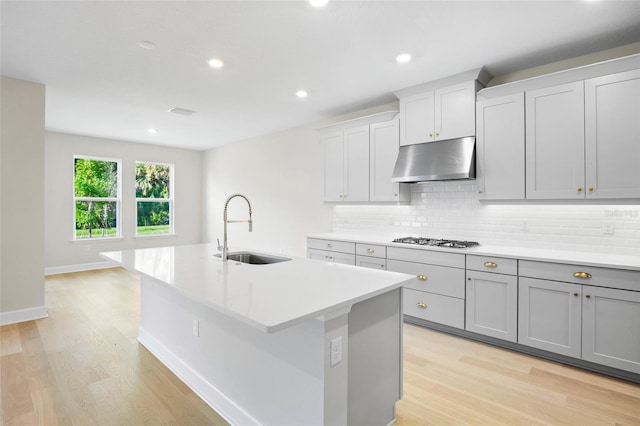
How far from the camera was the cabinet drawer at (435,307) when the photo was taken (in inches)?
123

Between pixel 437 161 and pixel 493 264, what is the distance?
1.14 m

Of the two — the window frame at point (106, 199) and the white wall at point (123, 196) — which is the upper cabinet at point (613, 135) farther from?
the window frame at point (106, 199)

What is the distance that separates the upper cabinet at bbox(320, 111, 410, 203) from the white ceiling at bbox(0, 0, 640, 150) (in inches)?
14.2

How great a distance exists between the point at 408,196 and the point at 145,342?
10.4 ft

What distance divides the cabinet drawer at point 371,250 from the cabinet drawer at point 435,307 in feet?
1.53

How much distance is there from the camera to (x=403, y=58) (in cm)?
295

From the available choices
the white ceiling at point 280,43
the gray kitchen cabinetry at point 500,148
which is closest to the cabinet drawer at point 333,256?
the gray kitchen cabinetry at point 500,148

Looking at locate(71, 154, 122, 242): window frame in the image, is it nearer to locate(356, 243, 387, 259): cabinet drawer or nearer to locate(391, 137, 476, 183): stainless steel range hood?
locate(356, 243, 387, 259): cabinet drawer

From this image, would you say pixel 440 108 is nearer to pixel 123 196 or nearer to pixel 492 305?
pixel 492 305

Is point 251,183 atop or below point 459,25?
below

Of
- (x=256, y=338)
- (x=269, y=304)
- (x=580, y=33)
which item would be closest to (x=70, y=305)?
(x=256, y=338)

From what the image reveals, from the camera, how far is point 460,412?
2.05 metres

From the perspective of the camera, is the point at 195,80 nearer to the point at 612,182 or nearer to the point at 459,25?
the point at 459,25

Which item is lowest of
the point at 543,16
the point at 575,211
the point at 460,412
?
the point at 460,412
